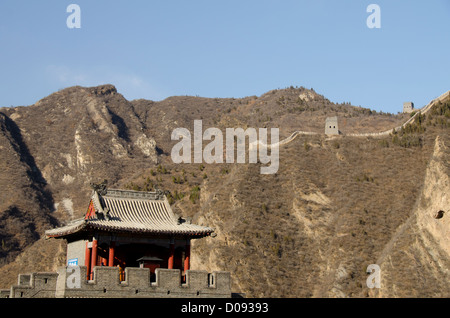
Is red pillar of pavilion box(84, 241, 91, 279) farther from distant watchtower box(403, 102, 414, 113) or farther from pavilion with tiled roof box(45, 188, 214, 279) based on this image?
distant watchtower box(403, 102, 414, 113)

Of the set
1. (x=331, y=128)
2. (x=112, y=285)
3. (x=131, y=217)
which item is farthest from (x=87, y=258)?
(x=331, y=128)

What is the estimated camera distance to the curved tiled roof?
3903cm

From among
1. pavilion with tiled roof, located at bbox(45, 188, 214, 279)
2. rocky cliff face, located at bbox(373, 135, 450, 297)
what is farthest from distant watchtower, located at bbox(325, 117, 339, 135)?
pavilion with tiled roof, located at bbox(45, 188, 214, 279)

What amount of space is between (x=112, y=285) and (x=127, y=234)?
604cm

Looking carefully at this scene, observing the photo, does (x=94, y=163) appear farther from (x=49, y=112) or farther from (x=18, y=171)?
(x=49, y=112)

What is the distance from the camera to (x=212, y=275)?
36.8 metres

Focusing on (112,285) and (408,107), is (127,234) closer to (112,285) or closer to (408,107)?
(112,285)

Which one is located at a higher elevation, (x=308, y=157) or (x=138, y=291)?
(x=308, y=157)

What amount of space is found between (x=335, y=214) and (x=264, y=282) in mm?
18393

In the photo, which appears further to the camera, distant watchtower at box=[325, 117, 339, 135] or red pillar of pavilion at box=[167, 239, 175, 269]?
distant watchtower at box=[325, 117, 339, 135]

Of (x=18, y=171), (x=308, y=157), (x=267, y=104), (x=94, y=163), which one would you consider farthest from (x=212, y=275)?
(x=267, y=104)

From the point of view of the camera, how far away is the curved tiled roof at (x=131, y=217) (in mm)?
39031

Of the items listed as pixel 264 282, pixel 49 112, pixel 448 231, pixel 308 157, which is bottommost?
pixel 264 282
